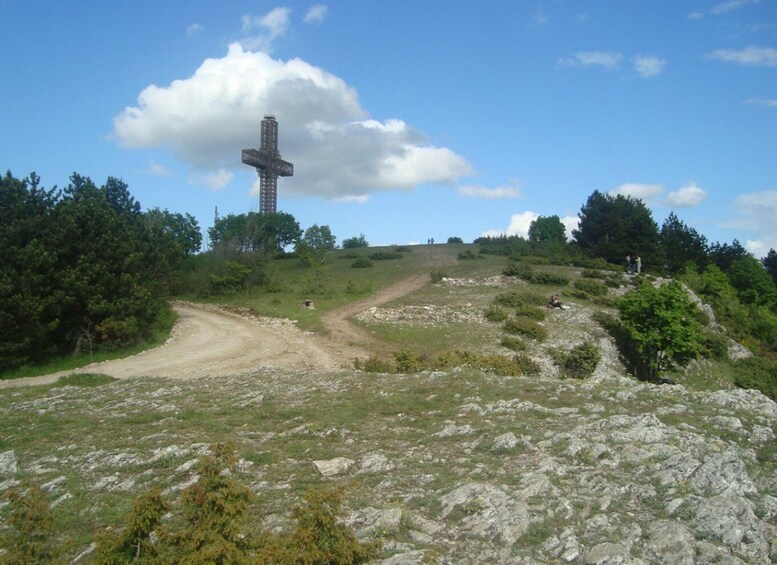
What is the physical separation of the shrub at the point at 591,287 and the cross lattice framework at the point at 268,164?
48.7 meters

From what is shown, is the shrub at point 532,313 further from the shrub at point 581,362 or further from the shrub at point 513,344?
the shrub at point 581,362

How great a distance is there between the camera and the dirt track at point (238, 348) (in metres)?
21.9

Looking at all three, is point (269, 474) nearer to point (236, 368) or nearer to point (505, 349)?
A: point (236, 368)

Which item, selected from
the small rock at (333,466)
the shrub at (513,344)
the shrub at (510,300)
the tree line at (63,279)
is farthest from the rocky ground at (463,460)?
the shrub at (510,300)

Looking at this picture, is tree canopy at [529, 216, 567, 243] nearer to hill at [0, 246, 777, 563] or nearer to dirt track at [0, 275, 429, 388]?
dirt track at [0, 275, 429, 388]

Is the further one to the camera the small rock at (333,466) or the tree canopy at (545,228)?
the tree canopy at (545,228)

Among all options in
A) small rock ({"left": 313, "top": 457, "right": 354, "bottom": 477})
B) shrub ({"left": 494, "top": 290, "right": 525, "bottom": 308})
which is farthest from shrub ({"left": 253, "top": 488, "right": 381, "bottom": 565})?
shrub ({"left": 494, "top": 290, "right": 525, "bottom": 308})

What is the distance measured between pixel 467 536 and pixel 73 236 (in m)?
24.5

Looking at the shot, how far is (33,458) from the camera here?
35.6 feet

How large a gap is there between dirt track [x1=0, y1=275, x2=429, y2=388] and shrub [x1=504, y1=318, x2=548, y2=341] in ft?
23.1

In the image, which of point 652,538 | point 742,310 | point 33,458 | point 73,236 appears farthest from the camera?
point 742,310

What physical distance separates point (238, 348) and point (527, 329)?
45.4ft

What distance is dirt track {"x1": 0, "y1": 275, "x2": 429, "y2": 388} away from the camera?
72.0 feet

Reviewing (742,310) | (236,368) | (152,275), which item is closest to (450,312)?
(236,368)
